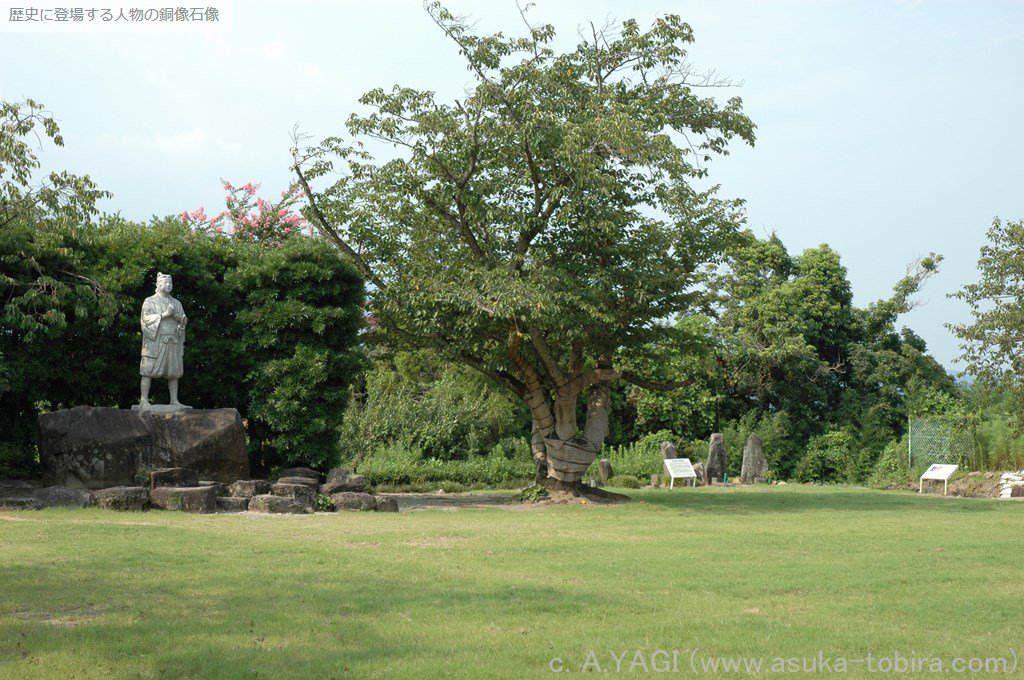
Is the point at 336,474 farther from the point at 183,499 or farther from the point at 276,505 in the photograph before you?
the point at 183,499

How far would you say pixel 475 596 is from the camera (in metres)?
8.34

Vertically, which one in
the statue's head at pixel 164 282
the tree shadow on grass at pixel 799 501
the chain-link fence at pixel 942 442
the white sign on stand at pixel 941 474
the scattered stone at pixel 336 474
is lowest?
the tree shadow on grass at pixel 799 501

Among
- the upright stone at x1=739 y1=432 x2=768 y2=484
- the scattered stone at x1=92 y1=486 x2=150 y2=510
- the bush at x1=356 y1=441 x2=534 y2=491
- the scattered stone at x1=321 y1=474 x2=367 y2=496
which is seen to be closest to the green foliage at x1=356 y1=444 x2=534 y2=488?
the bush at x1=356 y1=441 x2=534 y2=491

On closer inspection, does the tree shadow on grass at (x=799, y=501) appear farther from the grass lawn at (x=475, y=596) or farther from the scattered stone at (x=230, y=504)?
the scattered stone at (x=230, y=504)

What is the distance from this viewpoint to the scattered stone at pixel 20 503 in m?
14.0

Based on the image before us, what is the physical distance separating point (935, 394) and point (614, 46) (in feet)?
55.6

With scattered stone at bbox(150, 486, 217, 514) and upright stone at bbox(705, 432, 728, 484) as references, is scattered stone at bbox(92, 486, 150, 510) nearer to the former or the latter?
scattered stone at bbox(150, 486, 217, 514)

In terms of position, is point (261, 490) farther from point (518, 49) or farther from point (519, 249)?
point (518, 49)

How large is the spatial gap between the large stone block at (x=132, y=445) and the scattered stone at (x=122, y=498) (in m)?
1.20

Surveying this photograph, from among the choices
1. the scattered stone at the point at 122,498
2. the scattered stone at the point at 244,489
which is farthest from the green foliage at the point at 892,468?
the scattered stone at the point at 122,498

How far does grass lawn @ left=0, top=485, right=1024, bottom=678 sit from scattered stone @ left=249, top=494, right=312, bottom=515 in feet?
3.63

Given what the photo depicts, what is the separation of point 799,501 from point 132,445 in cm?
1175

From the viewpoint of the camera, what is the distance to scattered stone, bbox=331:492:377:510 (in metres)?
16.3

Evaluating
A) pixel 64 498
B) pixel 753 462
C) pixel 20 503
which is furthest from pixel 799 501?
pixel 20 503
